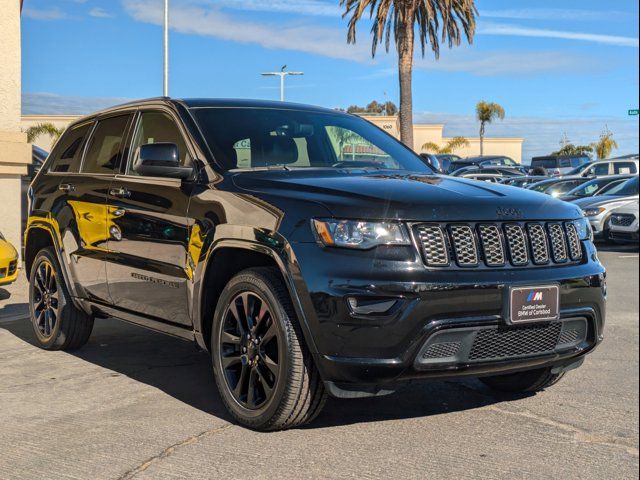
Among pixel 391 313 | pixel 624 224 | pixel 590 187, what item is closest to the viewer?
pixel 391 313

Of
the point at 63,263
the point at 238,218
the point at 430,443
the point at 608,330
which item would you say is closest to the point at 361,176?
the point at 238,218

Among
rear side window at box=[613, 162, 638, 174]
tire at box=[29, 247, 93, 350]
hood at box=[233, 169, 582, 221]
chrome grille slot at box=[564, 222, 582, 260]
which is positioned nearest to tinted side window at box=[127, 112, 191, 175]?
hood at box=[233, 169, 582, 221]

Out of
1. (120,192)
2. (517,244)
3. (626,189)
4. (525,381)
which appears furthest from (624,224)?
(517,244)

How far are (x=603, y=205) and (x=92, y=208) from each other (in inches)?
525

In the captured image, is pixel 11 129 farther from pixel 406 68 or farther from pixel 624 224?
pixel 406 68

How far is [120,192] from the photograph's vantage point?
548cm

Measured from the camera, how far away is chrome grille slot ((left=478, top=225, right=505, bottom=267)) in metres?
4.00

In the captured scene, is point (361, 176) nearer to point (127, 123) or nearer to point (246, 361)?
point (246, 361)

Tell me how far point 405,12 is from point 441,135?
42.1 metres

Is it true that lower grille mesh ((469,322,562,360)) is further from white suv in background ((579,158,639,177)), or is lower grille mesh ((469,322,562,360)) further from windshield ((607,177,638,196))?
white suv in background ((579,158,639,177))

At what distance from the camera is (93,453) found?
404 cm

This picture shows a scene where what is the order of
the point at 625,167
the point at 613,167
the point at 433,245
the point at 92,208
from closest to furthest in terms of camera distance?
the point at 433,245 < the point at 92,208 < the point at 625,167 < the point at 613,167

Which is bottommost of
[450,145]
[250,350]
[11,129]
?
[250,350]

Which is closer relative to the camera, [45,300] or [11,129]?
[45,300]
